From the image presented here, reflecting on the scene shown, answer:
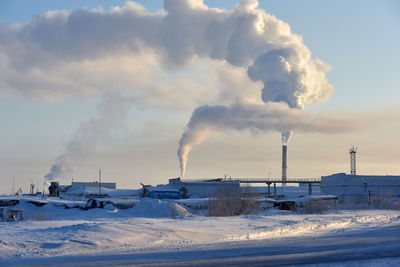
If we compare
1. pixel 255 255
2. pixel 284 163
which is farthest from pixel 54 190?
pixel 255 255

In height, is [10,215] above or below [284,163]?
below

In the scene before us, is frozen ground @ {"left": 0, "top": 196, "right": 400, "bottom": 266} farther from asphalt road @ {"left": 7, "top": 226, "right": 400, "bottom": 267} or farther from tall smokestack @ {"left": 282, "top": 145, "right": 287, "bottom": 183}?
tall smokestack @ {"left": 282, "top": 145, "right": 287, "bottom": 183}

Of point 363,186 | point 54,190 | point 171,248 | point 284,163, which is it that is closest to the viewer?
point 171,248

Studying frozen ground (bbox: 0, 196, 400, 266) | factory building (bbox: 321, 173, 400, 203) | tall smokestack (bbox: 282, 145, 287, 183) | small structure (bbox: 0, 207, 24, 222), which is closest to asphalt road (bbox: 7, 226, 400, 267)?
frozen ground (bbox: 0, 196, 400, 266)

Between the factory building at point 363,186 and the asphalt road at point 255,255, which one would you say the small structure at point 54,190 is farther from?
the asphalt road at point 255,255

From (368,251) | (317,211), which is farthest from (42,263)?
(317,211)

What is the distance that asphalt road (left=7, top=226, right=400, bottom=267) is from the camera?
1530 cm

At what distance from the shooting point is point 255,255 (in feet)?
55.3

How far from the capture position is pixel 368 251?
712 inches

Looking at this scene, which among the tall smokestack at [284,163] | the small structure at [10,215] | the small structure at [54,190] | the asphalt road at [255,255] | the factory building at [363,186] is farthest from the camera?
the tall smokestack at [284,163]

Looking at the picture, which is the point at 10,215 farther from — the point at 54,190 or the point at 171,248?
the point at 54,190

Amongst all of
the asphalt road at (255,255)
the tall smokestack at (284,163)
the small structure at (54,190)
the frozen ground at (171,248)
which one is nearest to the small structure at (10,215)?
the frozen ground at (171,248)

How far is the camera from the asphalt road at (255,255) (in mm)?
15297

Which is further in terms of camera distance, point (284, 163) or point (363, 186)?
point (284, 163)
